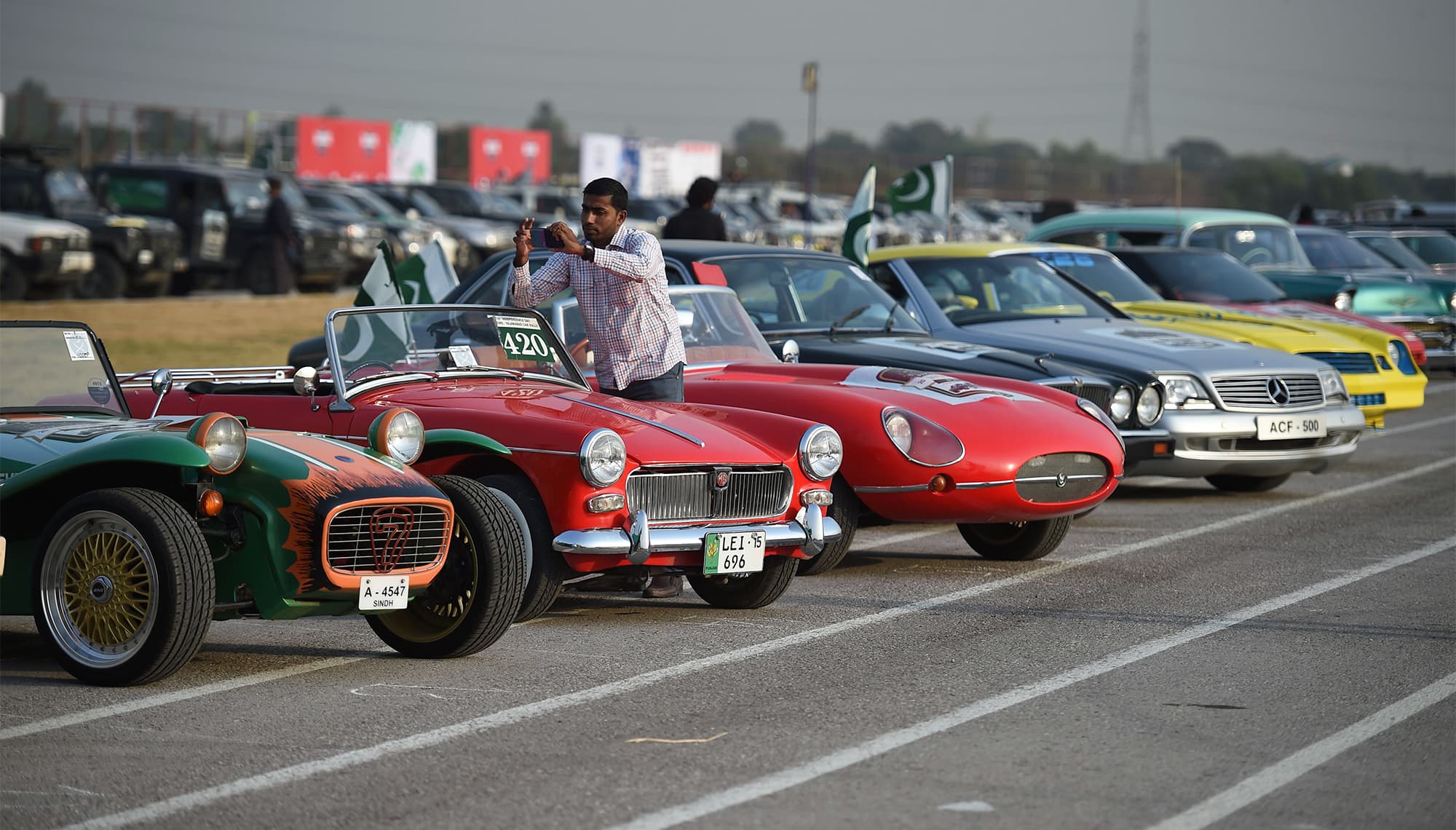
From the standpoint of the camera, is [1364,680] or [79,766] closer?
[79,766]

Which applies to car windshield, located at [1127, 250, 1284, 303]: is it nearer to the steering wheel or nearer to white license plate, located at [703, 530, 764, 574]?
white license plate, located at [703, 530, 764, 574]

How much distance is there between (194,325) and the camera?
22.3 m

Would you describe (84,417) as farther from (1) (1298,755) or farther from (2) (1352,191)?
(2) (1352,191)

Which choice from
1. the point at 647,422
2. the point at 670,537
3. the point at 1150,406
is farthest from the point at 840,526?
the point at 1150,406

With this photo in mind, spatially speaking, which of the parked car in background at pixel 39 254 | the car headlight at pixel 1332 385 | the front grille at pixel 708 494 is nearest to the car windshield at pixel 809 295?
the car headlight at pixel 1332 385

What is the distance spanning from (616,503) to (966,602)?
1788 mm

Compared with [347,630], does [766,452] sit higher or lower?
higher

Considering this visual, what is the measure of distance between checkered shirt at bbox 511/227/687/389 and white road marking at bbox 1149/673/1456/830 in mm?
3722

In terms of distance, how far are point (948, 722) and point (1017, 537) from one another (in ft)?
11.9

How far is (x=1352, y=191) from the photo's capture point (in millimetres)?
70938

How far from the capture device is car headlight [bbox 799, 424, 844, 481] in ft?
24.8

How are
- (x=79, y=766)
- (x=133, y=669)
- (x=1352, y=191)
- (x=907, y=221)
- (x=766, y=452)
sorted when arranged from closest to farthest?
1. (x=79, y=766)
2. (x=133, y=669)
3. (x=766, y=452)
4. (x=907, y=221)
5. (x=1352, y=191)

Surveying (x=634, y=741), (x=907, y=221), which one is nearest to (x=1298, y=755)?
(x=634, y=741)

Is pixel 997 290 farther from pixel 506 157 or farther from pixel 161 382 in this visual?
pixel 506 157
